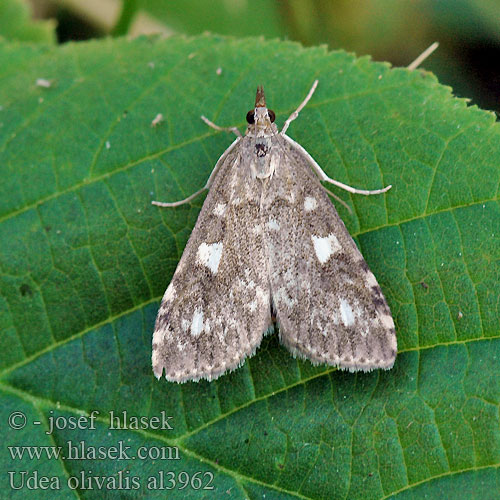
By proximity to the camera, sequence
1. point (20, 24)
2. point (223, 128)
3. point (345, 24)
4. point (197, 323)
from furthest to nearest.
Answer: point (345, 24)
point (20, 24)
point (223, 128)
point (197, 323)

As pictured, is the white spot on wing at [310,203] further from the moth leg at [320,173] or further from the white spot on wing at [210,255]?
the white spot on wing at [210,255]

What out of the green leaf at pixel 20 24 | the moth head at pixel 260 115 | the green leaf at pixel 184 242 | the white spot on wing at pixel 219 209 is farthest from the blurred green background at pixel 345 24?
the white spot on wing at pixel 219 209

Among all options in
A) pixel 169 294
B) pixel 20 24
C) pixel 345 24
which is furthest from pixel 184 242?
pixel 345 24

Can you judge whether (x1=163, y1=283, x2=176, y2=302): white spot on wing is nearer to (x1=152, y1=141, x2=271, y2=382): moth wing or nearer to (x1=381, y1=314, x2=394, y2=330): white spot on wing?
(x1=152, y1=141, x2=271, y2=382): moth wing

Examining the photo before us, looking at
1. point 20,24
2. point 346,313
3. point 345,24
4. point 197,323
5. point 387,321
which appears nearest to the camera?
point 387,321

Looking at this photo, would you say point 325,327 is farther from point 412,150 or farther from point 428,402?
point 412,150

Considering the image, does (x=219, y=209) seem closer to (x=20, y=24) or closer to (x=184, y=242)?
(x=184, y=242)

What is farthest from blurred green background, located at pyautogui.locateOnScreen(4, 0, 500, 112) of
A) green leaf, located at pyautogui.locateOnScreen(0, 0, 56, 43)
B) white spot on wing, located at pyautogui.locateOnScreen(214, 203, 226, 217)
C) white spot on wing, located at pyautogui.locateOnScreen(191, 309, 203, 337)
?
white spot on wing, located at pyautogui.locateOnScreen(191, 309, 203, 337)

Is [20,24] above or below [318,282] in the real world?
above
